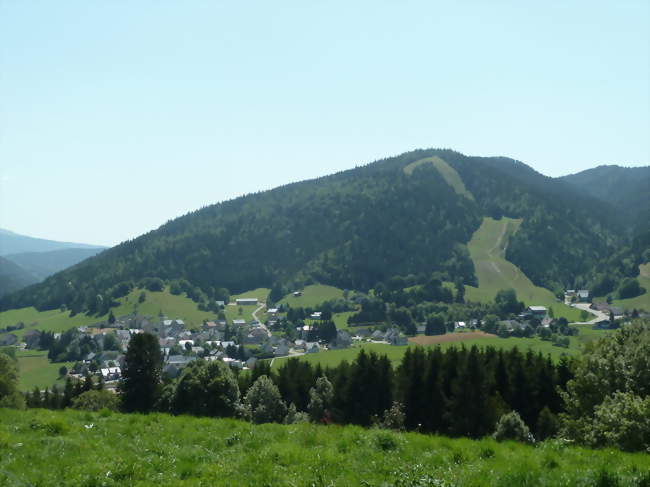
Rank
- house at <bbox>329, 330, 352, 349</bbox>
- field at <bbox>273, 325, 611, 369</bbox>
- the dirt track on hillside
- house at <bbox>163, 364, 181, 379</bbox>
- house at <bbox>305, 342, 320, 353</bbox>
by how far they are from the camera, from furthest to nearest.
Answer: house at <bbox>329, 330, 352, 349</bbox>, house at <bbox>305, 342, 320, 353</bbox>, the dirt track on hillside, house at <bbox>163, 364, 181, 379</bbox>, field at <bbox>273, 325, 611, 369</bbox>

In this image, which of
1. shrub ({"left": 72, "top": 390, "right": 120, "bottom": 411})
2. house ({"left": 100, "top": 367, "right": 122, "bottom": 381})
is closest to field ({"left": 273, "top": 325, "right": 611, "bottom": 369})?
house ({"left": 100, "top": 367, "right": 122, "bottom": 381})

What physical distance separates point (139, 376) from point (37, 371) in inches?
5227

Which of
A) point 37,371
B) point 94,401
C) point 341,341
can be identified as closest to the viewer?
point 94,401

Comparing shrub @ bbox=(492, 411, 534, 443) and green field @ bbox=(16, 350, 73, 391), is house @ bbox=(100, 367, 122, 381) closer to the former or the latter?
green field @ bbox=(16, 350, 73, 391)

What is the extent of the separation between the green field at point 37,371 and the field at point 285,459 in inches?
5754

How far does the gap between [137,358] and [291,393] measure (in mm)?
22420

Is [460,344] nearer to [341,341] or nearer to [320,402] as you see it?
[341,341]

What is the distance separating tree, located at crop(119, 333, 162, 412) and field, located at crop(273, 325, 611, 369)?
79814 mm

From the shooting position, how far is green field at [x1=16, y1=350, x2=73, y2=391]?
147625 millimetres

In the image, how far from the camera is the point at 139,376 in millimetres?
57812

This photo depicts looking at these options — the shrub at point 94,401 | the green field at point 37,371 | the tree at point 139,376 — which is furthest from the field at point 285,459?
the green field at point 37,371

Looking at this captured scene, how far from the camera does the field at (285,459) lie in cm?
1073

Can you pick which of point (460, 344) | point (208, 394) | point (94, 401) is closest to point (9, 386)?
point (94, 401)

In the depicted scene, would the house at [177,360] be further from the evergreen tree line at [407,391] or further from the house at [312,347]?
the evergreen tree line at [407,391]
